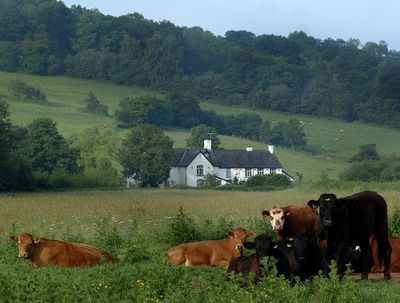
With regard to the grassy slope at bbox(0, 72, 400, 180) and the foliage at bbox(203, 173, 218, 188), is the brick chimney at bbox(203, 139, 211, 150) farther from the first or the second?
the foliage at bbox(203, 173, 218, 188)

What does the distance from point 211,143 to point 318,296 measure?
114370mm

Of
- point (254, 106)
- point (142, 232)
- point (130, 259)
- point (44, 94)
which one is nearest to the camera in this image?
point (130, 259)

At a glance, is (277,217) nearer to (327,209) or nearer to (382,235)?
(382,235)

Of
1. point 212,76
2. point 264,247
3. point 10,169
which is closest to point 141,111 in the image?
point 212,76


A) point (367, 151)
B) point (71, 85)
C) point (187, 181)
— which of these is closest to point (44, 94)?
point (71, 85)

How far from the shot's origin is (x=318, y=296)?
1348 cm

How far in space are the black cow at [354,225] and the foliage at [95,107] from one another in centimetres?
11701

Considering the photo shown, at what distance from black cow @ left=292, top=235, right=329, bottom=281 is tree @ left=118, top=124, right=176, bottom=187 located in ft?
274

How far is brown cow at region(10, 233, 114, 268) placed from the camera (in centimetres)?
1864

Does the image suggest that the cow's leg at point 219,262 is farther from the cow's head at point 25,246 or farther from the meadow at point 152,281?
the cow's head at point 25,246

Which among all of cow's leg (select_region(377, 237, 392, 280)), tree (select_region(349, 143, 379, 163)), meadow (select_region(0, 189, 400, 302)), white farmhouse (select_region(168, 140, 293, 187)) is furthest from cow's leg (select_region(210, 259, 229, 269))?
tree (select_region(349, 143, 379, 163))

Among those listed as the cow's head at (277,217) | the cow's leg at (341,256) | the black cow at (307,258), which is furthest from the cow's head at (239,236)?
the black cow at (307,258)

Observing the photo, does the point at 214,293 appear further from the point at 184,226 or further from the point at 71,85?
the point at 71,85

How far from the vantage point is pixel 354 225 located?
57.7 ft
